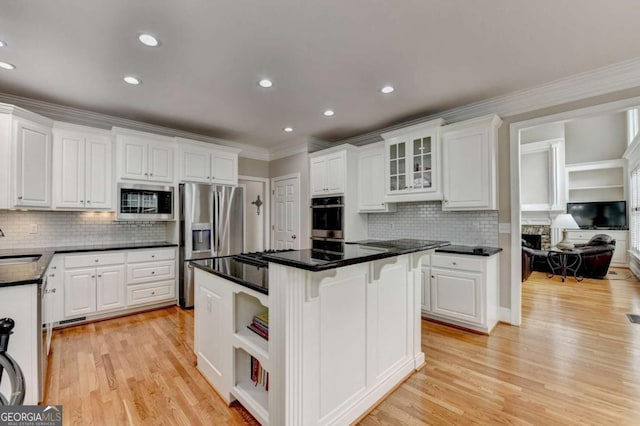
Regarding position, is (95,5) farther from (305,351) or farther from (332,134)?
(332,134)

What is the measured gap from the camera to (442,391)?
2109 millimetres

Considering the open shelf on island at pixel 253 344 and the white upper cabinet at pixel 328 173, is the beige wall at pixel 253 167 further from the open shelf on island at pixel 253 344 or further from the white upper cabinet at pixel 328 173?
the open shelf on island at pixel 253 344

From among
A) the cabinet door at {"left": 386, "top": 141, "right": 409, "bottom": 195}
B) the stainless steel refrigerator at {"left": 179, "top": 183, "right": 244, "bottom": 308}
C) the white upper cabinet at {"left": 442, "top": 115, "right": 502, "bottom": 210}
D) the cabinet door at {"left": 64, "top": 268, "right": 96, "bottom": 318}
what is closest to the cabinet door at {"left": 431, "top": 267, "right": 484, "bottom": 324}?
the white upper cabinet at {"left": 442, "top": 115, "right": 502, "bottom": 210}

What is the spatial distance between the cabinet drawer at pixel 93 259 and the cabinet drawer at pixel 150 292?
407 mm

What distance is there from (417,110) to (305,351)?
11.0 ft

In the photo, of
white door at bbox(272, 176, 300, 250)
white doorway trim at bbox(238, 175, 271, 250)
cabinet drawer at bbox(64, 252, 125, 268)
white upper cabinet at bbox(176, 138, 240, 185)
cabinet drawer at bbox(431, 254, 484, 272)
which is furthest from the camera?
white doorway trim at bbox(238, 175, 271, 250)

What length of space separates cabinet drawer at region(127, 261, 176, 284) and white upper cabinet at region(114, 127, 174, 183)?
1.17 m

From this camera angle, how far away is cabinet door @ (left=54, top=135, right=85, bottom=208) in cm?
340

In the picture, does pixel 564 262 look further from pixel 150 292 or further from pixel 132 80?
pixel 132 80

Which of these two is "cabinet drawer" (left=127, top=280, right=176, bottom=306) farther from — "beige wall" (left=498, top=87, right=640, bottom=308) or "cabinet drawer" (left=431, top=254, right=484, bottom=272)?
"beige wall" (left=498, top=87, right=640, bottom=308)

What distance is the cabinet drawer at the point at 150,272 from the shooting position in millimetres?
3742

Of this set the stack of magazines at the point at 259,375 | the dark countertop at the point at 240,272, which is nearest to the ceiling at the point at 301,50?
the dark countertop at the point at 240,272

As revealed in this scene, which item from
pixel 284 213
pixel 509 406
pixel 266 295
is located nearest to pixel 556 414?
pixel 509 406

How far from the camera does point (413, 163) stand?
3820 mm
